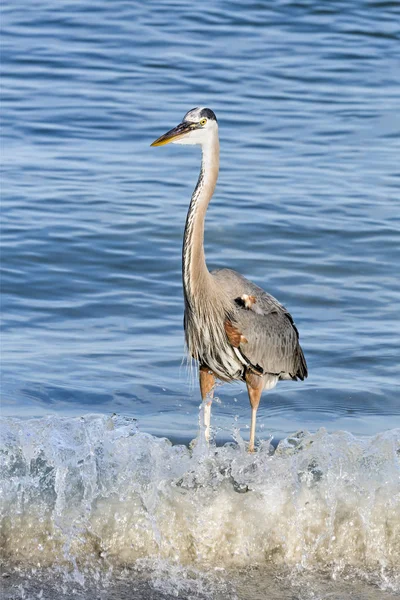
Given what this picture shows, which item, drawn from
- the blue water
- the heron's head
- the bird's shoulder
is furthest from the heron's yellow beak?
the blue water

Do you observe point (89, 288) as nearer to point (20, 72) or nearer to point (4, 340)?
Result: point (4, 340)

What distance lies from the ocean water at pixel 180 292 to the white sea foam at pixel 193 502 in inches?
0.5

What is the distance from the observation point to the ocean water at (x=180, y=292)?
577 cm

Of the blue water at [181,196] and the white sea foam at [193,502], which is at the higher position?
the blue water at [181,196]

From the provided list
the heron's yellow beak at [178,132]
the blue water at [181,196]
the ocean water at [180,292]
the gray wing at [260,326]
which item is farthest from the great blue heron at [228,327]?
the blue water at [181,196]

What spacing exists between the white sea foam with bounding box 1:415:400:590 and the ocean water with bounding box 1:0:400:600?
→ 0.01 metres

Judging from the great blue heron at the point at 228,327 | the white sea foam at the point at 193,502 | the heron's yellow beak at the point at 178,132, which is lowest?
Answer: the white sea foam at the point at 193,502

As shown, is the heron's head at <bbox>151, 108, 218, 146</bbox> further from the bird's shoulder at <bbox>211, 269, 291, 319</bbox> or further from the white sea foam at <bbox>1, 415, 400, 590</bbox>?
the white sea foam at <bbox>1, 415, 400, 590</bbox>

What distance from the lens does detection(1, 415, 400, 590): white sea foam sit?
5703mm

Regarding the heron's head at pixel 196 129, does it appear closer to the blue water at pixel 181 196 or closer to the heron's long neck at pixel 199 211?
the heron's long neck at pixel 199 211

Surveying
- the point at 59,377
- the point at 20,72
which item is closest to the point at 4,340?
the point at 59,377

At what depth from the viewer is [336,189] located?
11953 mm

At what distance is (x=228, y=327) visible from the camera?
656cm

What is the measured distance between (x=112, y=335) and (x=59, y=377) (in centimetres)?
88
